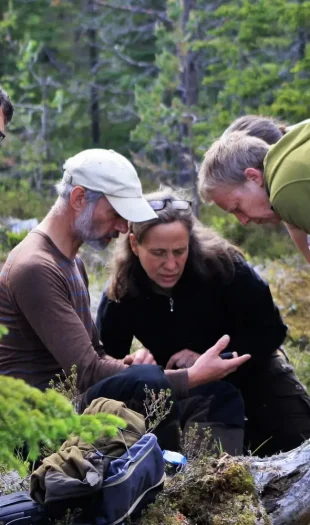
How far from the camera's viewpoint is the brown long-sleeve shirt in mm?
3943

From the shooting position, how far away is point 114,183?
13.9 ft

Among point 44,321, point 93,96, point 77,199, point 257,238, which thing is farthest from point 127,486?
point 93,96

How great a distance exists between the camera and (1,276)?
13.5 ft

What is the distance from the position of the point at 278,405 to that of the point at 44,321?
167cm

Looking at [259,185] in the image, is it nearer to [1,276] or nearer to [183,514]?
[1,276]

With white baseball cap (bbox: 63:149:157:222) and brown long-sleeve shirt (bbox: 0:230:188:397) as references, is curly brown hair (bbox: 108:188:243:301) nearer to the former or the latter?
white baseball cap (bbox: 63:149:157:222)

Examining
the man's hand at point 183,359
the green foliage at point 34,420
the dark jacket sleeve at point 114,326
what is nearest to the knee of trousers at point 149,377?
the man's hand at point 183,359

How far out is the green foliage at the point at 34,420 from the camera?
204 cm

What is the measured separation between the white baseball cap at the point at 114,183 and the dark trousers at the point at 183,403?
0.83 metres

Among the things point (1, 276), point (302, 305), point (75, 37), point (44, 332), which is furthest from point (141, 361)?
point (75, 37)

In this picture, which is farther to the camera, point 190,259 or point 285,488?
point 190,259

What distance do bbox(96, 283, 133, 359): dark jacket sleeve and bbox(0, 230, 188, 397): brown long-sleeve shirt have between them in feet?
1.99

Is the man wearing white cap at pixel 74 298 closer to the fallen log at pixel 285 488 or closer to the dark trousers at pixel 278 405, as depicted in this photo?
the fallen log at pixel 285 488

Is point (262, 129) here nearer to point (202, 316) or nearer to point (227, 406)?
point (202, 316)
